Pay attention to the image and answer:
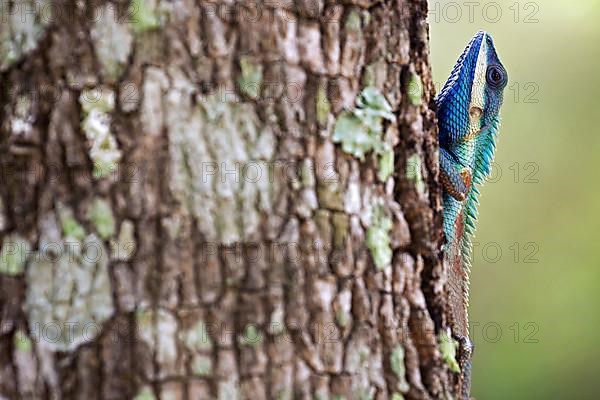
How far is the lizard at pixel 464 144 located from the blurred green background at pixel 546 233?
3.70 metres

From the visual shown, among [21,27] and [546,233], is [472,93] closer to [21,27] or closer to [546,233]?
[21,27]

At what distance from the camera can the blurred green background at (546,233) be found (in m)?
5.91

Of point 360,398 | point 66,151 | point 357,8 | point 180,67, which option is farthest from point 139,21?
point 360,398

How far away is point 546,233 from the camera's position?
6.00 meters

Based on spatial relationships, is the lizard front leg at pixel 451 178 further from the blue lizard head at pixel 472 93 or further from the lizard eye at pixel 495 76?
the lizard eye at pixel 495 76

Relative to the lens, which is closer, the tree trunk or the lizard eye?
the tree trunk

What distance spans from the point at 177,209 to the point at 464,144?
1241 millimetres

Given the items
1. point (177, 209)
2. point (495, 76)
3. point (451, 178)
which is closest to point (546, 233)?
point (495, 76)

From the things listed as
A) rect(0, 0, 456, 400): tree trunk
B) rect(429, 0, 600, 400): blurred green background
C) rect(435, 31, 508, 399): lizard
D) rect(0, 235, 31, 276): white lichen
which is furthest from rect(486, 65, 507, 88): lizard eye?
rect(429, 0, 600, 400): blurred green background

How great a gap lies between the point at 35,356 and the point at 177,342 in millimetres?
192

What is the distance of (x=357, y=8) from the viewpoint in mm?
1211

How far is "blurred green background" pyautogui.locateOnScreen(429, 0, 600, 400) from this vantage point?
5.91 m

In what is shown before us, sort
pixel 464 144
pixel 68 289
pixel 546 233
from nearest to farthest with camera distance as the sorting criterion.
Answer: pixel 68 289 → pixel 464 144 → pixel 546 233

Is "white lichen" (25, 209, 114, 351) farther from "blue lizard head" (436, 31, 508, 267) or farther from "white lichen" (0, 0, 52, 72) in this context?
"blue lizard head" (436, 31, 508, 267)
